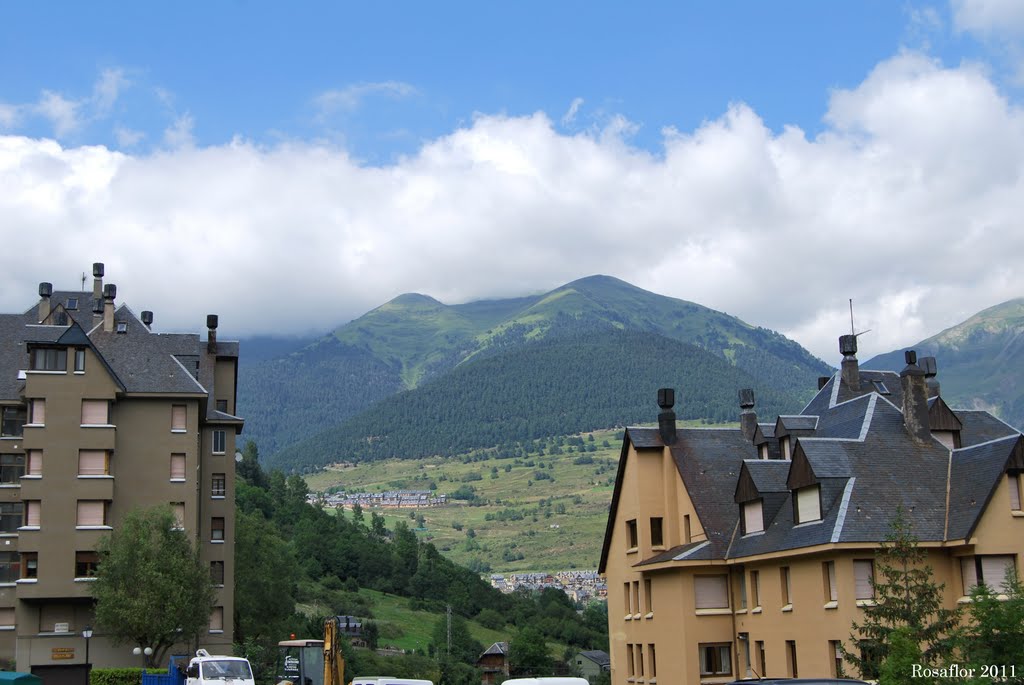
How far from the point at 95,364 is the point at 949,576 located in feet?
164

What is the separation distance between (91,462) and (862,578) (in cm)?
4635

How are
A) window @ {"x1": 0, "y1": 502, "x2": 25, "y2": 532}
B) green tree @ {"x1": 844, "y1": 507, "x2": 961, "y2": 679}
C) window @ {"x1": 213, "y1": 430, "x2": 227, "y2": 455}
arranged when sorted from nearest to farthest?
green tree @ {"x1": 844, "y1": 507, "x2": 961, "y2": 679}, window @ {"x1": 0, "y1": 502, "x2": 25, "y2": 532}, window @ {"x1": 213, "y1": 430, "x2": 227, "y2": 455}

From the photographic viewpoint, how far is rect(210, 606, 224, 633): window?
7631 centimetres

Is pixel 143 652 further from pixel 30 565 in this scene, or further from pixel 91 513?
pixel 91 513

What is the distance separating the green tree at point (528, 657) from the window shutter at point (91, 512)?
85.9 metres

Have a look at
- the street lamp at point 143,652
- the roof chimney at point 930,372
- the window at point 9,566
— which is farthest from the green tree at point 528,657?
the roof chimney at point 930,372

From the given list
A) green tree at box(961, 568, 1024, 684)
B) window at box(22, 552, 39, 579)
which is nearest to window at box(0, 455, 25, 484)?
window at box(22, 552, 39, 579)

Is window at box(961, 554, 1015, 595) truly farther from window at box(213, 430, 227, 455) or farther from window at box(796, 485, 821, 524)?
window at box(213, 430, 227, 455)

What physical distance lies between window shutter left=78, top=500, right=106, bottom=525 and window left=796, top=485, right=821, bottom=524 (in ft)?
138

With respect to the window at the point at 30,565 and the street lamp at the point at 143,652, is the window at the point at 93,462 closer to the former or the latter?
the window at the point at 30,565

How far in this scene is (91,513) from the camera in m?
70.8

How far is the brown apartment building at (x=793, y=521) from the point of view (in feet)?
155

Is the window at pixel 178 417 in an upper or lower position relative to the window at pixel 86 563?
upper

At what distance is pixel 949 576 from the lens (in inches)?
1873
